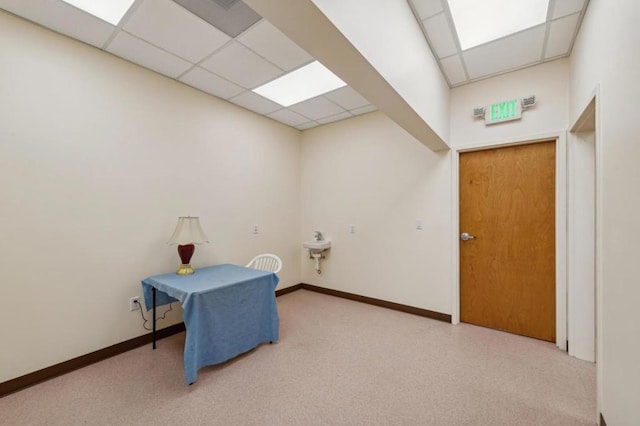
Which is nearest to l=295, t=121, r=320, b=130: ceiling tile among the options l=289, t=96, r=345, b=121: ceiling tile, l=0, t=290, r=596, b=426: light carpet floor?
l=289, t=96, r=345, b=121: ceiling tile

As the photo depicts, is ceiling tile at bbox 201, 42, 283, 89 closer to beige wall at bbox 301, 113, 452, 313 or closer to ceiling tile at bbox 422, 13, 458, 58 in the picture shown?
ceiling tile at bbox 422, 13, 458, 58

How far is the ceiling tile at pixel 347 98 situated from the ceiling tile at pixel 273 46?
680mm

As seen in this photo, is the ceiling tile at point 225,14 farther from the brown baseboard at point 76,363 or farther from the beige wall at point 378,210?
the brown baseboard at point 76,363

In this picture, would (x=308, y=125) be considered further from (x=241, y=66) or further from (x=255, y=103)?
(x=241, y=66)

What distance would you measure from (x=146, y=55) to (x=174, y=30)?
556 mm

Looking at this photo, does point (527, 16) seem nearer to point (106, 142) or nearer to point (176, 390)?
point (106, 142)

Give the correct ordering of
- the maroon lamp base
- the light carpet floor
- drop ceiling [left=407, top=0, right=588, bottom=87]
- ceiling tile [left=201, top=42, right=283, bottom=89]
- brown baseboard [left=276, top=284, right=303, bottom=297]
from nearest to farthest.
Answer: the light carpet floor, drop ceiling [left=407, top=0, right=588, bottom=87], ceiling tile [left=201, top=42, right=283, bottom=89], the maroon lamp base, brown baseboard [left=276, top=284, right=303, bottom=297]

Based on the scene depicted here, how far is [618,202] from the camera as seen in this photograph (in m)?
1.38

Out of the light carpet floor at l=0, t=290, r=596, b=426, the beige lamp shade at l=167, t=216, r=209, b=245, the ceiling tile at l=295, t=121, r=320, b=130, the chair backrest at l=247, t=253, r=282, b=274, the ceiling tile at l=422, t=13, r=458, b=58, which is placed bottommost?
the light carpet floor at l=0, t=290, r=596, b=426

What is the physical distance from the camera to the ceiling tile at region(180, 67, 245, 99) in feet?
9.58

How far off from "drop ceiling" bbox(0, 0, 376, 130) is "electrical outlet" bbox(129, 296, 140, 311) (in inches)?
92.7

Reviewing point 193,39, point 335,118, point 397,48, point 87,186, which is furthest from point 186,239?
point 335,118

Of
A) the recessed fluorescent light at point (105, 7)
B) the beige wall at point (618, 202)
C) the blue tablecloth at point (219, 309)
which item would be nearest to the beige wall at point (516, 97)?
the beige wall at point (618, 202)

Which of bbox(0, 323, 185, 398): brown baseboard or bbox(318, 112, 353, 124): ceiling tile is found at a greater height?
bbox(318, 112, 353, 124): ceiling tile
